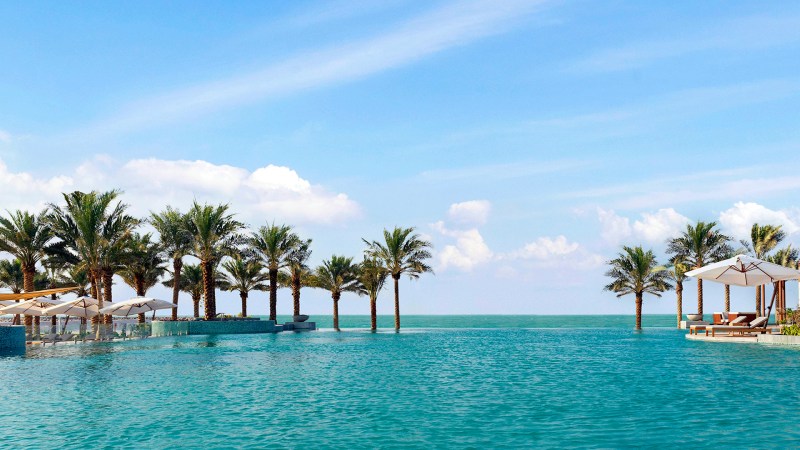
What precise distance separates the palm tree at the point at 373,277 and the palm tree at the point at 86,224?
2177 centimetres

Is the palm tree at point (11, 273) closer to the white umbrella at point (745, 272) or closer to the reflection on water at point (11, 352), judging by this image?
the reflection on water at point (11, 352)

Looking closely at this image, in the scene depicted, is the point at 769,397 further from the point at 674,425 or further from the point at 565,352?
the point at 565,352

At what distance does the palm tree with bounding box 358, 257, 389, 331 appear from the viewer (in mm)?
60122

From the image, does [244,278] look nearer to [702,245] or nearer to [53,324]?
[53,324]

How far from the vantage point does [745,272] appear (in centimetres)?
3512

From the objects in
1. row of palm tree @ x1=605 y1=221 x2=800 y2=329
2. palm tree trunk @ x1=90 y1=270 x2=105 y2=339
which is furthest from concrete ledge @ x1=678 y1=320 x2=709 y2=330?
palm tree trunk @ x1=90 y1=270 x2=105 y2=339

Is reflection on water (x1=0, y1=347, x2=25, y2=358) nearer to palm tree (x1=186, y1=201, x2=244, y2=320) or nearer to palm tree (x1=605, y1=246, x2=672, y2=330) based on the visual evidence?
palm tree (x1=186, y1=201, x2=244, y2=320)

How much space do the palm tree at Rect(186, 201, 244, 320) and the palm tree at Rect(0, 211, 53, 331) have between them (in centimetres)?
933

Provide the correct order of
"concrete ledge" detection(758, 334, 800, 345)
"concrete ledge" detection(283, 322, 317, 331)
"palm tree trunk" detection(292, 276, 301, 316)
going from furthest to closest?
"palm tree trunk" detection(292, 276, 301, 316)
"concrete ledge" detection(283, 322, 317, 331)
"concrete ledge" detection(758, 334, 800, 345)

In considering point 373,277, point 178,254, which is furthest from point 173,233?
point 373,277

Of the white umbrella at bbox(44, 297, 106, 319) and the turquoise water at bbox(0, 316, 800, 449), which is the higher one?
the white umbrella at bbox(44, 297, 106, 319)

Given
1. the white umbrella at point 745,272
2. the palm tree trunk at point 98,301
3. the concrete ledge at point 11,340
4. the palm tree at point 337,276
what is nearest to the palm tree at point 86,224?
the palm tree trunk at point 98,301

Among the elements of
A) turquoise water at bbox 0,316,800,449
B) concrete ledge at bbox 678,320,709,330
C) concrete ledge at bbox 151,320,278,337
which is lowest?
concrete ledge at bbox 678,320,709,330

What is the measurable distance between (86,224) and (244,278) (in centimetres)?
2162
